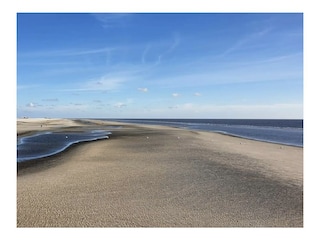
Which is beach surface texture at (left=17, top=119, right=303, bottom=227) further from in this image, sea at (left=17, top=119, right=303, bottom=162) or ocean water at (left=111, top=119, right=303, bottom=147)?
ocean water at (left=111, top=119, right=303, bottom=147)

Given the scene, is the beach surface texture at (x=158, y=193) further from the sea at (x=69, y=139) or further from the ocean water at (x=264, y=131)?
the ocean water at (x=264, y=131)

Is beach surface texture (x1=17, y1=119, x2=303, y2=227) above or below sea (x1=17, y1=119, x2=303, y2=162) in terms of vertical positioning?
below

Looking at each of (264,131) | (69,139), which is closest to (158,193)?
(69,139)

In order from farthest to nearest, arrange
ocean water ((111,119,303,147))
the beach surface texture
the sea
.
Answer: ocean water ((111,119,303,147)), the sea, the beach surface texture

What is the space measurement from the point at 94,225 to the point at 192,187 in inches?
169

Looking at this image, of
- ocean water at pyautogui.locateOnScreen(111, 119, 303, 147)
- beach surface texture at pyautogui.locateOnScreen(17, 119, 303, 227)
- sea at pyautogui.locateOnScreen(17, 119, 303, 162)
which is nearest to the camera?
beach surface texture at pyautogui.locateOnScreen(17, 119, 303, 227)

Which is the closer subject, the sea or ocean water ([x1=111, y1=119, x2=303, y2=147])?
the sea

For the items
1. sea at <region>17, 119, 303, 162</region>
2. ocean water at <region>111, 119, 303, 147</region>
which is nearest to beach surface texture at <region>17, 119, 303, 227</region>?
sea at <region>17, 119, 303, 162</region>

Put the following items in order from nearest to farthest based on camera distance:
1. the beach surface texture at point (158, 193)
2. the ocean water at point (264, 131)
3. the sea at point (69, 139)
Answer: the beach surface texture at point (158, 193)
the sea at point (69, 139)
the ocean water at point (264, 131)

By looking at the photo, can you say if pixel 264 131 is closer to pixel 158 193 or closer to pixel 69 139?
pixel 69 139

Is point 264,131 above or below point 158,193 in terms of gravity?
above

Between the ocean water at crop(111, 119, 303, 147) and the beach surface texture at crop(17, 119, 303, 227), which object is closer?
the beach surface texture at crop(17, 119, 303, 227)

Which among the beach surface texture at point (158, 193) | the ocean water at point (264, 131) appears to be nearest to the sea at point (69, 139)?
the ocean water at point (264, 131)

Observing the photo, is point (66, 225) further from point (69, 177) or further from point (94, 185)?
point (69, 177)
